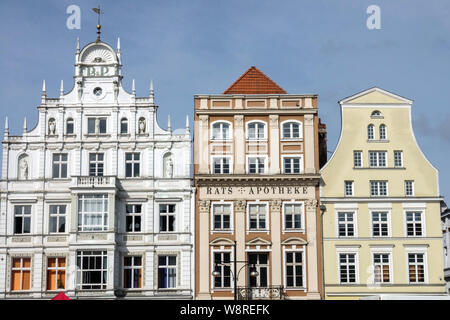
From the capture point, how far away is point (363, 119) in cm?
5050

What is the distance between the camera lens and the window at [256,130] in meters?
50.4

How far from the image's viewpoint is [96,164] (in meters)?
49.9

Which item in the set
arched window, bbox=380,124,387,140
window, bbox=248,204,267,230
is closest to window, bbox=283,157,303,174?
window, bbox=248,204,267,230

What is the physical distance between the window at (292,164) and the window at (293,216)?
2.33 meters

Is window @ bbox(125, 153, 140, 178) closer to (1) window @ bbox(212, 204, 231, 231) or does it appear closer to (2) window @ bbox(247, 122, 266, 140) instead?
(1) window @ bbox(212, 204, 231, 231)

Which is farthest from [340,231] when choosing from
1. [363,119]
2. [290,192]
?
[363,119]

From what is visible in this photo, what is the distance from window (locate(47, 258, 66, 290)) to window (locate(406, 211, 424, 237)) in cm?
2293

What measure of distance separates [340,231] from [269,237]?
15.8 ft

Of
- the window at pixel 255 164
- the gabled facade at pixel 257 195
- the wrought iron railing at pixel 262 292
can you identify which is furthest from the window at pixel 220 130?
the wrought iron railing at pixel 262 292

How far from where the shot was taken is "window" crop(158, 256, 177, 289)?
48.4 metres

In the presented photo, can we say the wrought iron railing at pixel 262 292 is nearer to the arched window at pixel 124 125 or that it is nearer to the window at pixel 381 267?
the window at pixel 381 267

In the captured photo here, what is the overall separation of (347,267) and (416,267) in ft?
15.0

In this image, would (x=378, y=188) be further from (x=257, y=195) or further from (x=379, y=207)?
(x=257, y=195)
